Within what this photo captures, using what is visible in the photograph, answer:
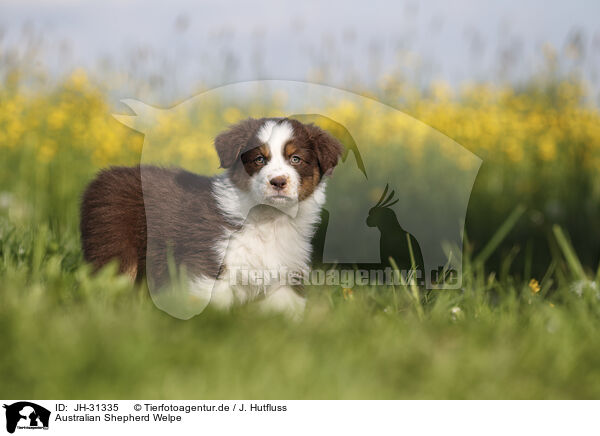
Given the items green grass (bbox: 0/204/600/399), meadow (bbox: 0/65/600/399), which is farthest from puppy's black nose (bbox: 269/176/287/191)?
green grass (bbox: 0/204/600/399)

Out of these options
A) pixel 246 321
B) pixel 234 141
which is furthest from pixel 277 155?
pixel 246 321

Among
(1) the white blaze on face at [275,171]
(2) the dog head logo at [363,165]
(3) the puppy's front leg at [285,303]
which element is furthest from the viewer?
(2) the dog head logo at [363,165]

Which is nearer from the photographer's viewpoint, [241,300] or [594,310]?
[241,300]

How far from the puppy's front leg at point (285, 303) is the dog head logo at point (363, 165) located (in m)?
0.26

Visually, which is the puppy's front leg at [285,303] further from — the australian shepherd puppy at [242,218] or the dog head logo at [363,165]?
the dog head logo at [363,165]

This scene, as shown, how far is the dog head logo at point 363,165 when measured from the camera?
2.82 m

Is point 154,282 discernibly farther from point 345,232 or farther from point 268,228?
point 345,232

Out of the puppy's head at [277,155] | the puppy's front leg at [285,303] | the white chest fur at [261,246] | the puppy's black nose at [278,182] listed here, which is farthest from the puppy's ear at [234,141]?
the puppy's front leg at [285,303]

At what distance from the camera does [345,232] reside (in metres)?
3.12

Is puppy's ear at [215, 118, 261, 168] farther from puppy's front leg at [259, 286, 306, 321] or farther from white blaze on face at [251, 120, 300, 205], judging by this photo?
puppy's front leg at [259, 286, 306, 321]

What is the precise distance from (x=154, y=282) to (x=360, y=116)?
116cm
